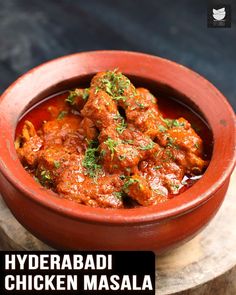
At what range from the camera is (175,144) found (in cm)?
298

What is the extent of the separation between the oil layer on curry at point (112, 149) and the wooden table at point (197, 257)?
38cm

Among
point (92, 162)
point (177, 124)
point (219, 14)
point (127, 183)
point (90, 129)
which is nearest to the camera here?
point (127, 183)

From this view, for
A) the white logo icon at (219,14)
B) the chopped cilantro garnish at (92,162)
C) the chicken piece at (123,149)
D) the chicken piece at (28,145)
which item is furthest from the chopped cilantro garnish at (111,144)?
the white logo icon at (219,14)

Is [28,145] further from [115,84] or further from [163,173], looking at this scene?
[163,173]

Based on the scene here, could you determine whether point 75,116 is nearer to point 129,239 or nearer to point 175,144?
point 175,144

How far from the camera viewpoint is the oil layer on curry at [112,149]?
2.79m

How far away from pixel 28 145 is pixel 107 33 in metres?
2.61

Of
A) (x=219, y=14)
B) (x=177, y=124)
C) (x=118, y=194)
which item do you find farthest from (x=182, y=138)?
(x=219, y=14)

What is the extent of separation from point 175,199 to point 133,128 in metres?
0.43

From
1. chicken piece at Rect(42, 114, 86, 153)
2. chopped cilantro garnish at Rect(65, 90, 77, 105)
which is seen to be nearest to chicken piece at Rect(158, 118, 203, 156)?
chicken piece at Rect(42, 114, 86, 153)

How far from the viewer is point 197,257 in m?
3.07

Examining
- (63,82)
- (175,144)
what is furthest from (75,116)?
(175,144)

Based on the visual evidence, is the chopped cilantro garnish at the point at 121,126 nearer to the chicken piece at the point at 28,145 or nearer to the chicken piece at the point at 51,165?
the chicken piece at the point at 51,165

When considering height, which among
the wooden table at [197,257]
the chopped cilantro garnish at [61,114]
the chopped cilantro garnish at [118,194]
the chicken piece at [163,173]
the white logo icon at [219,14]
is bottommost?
the wooden table at [197,257]
